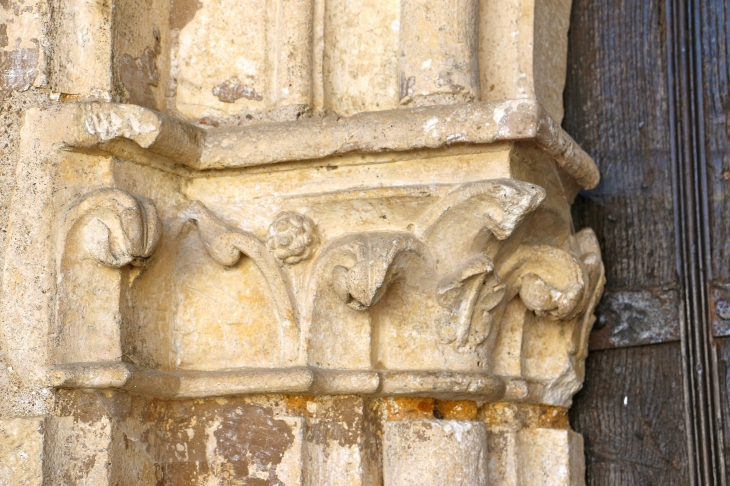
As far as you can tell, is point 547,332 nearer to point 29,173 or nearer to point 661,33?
point 661,33

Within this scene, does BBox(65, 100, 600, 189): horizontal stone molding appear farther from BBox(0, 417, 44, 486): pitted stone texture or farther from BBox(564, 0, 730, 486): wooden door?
BBox(0, 417, 44, 486): pitted stone texture

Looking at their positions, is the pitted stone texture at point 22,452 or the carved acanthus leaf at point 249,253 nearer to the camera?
Answer: the pitted stone texture at point 22,452

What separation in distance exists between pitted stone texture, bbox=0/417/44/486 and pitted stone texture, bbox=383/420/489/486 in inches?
25.3

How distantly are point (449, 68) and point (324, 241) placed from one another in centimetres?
43

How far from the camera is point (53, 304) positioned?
1.75m

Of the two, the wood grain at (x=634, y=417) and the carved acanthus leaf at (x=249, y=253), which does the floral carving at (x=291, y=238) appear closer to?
the carved acanthus leaf at (x=249, y=253)

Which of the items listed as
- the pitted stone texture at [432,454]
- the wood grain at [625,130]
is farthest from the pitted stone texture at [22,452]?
the wood grain at [625,130]

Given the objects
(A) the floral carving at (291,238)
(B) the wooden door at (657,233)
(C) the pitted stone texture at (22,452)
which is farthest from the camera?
(B) the wooden door at (657,233)

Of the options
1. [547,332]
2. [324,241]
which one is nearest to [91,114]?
[324,241]

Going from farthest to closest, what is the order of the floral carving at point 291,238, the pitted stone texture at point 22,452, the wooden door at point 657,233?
the wooden door at point 657,233
the floral carving at point 291,238
the pitted stone texture at point 22,452

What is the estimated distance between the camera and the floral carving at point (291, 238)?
1.87 m

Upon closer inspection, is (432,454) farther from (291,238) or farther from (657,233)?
(657,233)

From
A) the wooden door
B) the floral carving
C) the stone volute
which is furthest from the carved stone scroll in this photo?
the wooden door

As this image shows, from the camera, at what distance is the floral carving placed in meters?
1.87
